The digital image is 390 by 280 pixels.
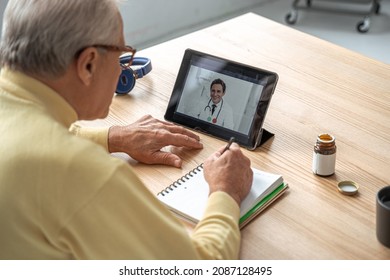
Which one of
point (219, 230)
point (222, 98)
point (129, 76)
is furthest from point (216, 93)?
point (219, 230)

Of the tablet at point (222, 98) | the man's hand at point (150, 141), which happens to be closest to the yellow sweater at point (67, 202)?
the man's hand at point (150, 141)

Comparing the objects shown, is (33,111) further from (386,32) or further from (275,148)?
(386,32)

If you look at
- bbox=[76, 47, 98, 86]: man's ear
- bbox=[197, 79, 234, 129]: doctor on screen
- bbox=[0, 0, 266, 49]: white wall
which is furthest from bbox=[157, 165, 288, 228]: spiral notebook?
bbox=[0, 0, 266, 49]: white wall

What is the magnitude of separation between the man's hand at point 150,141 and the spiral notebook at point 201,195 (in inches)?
4.1

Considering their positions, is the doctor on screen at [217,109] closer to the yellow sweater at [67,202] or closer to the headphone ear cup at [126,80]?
the headphone ear cup at [126,80]

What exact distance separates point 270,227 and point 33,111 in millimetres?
590

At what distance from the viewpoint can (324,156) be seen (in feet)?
5.32

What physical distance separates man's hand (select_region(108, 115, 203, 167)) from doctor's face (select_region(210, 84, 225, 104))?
0.39 ft

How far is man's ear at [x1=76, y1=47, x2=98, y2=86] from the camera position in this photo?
1.33 metres

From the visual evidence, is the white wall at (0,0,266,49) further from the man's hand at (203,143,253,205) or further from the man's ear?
the man's ear

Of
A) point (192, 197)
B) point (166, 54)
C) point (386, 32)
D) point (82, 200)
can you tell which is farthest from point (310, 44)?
point (386, 32)

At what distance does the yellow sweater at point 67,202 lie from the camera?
1203mm

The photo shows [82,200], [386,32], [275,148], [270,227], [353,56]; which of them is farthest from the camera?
[386,32]
